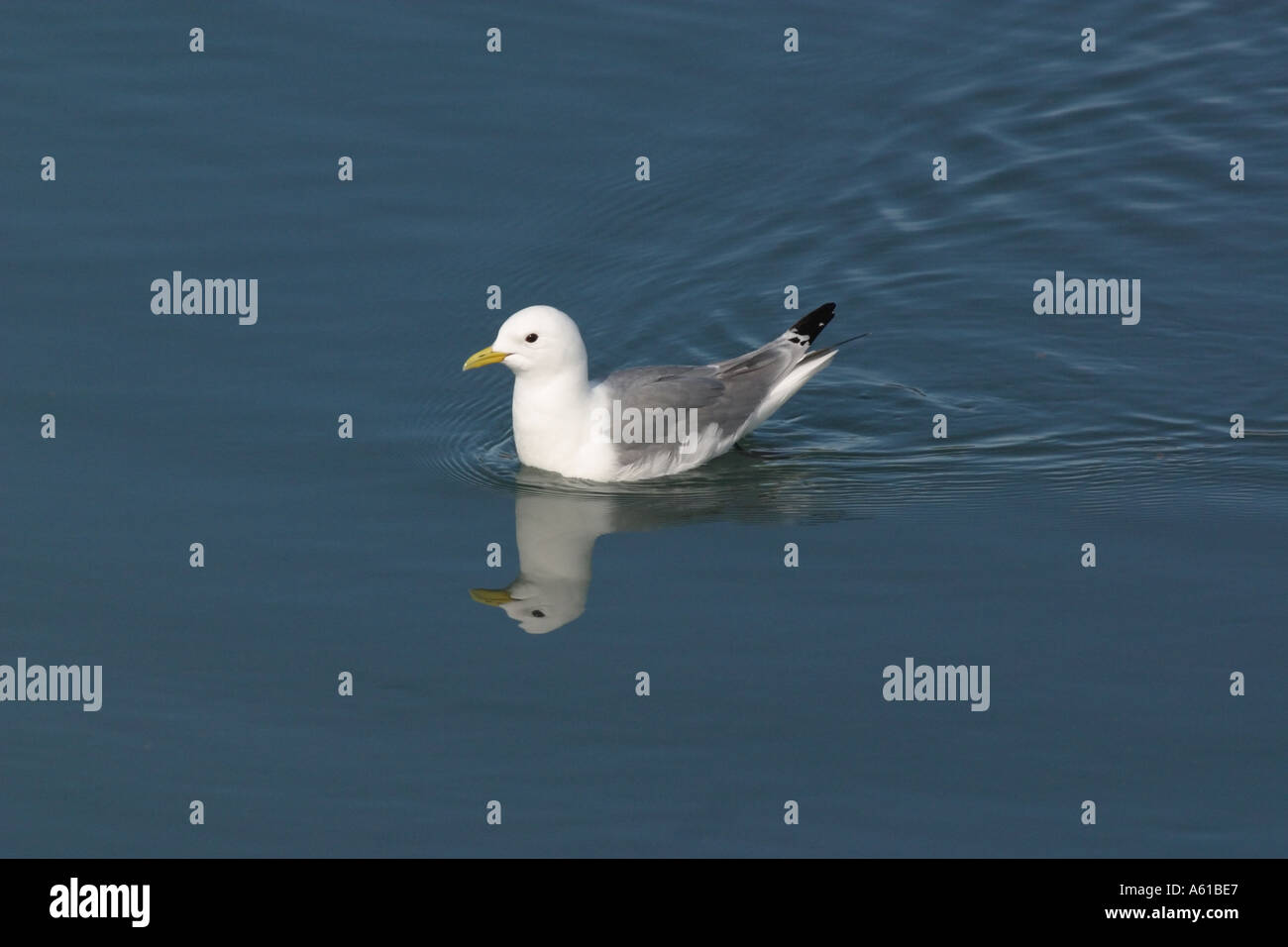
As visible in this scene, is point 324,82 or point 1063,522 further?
point 324,82

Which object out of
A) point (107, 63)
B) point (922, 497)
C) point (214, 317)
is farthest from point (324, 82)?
point (922, 497)

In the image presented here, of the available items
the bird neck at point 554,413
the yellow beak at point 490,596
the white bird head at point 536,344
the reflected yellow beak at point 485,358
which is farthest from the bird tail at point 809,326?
the yellow beak at point 490,596

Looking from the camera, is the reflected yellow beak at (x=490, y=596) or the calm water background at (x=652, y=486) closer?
the calm water background at (x=652, y=486)

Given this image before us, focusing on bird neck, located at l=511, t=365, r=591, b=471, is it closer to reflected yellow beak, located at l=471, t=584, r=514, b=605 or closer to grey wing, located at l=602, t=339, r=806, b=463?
grey wing, located at l=602, t=339, r=806, b=463

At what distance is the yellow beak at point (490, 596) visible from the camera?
12266mm

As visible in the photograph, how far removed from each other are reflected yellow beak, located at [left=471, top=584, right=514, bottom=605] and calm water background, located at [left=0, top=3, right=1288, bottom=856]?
0.33 ft

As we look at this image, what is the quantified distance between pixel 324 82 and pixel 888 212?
219 inches

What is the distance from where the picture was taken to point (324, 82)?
18047 millimetres

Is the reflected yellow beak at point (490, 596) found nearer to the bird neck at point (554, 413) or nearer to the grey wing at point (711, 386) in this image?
the bird neck at point (554, 413)

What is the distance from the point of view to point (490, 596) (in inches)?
485

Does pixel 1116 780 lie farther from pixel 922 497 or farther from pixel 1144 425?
pixel 1144 425

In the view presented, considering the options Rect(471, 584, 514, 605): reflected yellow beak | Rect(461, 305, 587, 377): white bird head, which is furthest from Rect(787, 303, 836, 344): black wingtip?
Rect(471, 584, 514, 605): reflected yellow beak

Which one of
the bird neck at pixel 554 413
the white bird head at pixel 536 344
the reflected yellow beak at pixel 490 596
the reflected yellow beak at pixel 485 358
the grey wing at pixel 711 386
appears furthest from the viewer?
the grey wing at pixel 711 386

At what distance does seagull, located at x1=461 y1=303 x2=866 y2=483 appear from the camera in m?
13.5
